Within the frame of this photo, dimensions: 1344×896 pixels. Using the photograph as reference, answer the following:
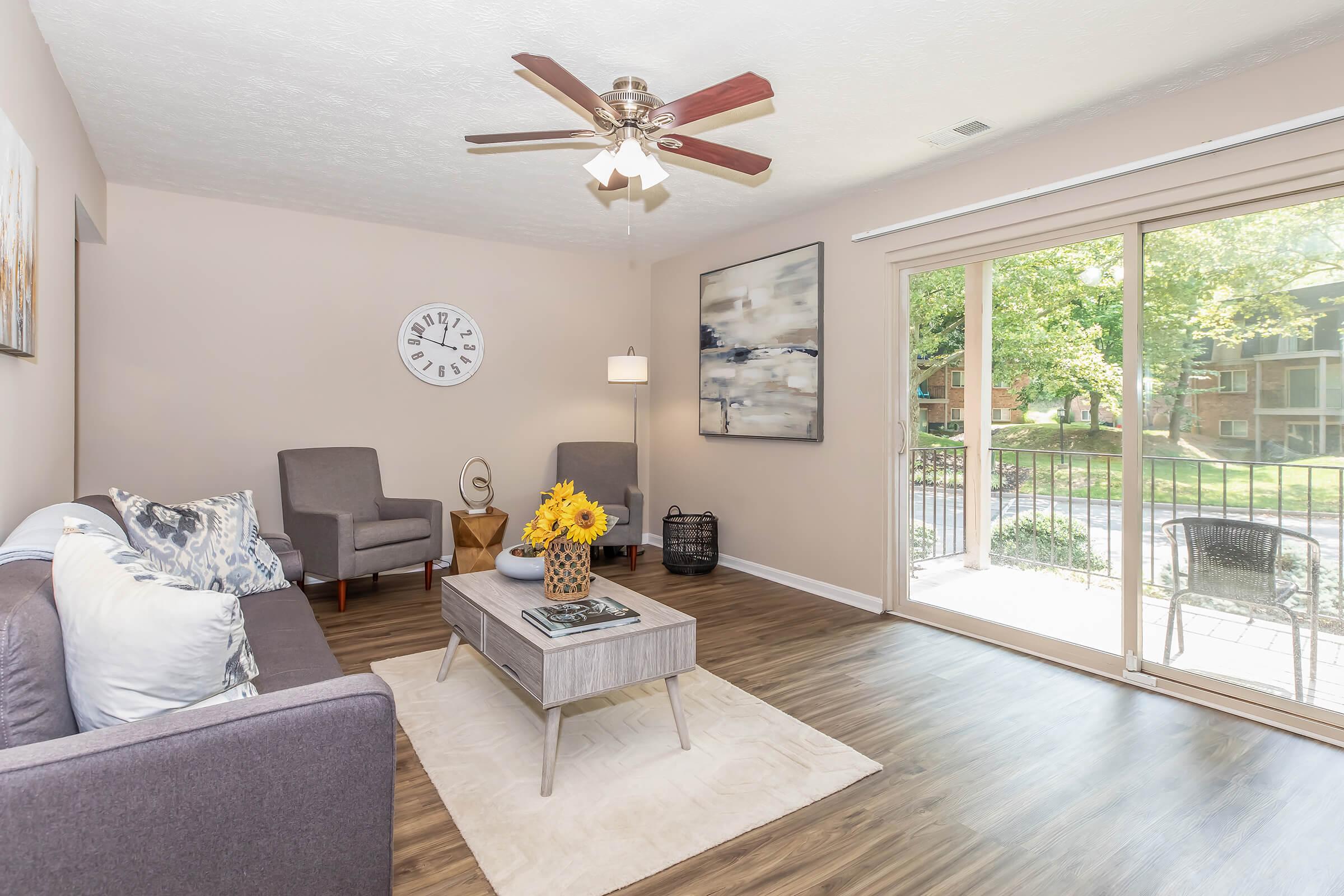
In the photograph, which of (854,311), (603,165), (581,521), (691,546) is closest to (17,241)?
(603,165)

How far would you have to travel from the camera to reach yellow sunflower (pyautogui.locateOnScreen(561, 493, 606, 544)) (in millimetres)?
2498

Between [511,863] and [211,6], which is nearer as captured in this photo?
[511,863]

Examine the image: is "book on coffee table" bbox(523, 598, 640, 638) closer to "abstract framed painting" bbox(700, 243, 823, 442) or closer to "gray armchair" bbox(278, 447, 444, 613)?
"gray armchair" bbox(278, 447, 444, 613)

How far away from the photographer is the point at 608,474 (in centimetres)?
554

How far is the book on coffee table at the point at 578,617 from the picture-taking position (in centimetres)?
224

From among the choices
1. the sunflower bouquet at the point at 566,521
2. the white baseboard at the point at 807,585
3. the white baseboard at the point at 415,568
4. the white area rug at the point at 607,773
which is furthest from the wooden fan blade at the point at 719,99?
the white baseboard at the point at 415,568

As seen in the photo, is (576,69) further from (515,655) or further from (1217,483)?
(1217,483)

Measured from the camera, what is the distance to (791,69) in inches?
103

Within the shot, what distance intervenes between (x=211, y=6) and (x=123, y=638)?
2124mm

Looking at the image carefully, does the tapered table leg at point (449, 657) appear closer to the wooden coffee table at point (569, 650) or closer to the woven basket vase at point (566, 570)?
the wooden coffee table at point (569, 650)

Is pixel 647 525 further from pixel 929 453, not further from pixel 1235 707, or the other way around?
pixel 1235 707

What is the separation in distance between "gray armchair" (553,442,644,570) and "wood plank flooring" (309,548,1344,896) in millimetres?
1947

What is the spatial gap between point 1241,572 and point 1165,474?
1.54 feet

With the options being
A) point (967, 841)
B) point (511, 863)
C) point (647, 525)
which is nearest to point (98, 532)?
point (511, 863)
